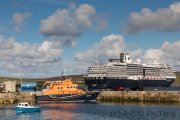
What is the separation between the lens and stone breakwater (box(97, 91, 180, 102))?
7669cm

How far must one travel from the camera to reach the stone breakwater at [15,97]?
8038cm

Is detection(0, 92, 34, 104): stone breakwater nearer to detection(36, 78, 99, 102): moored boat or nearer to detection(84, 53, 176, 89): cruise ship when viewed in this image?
detection(36, 78, 99, 102): moored boat

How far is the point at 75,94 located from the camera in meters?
84.9

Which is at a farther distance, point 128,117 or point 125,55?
point 125,55

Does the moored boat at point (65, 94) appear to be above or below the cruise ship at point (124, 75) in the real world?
below

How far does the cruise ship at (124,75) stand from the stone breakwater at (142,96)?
239 ft

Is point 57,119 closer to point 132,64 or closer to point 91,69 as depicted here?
point 91,69

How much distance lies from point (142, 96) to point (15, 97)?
32.2m

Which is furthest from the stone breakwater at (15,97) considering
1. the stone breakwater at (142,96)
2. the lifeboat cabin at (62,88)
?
the stone breakwater at (142,96)

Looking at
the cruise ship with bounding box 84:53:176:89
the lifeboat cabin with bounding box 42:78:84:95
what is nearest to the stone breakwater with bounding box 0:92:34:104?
the lifeboat cabin with bounding box 42:78:84:95

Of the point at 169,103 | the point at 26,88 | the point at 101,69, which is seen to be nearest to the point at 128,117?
the point at 169,103

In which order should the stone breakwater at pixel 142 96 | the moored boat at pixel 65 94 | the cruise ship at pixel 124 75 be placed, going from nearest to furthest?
the stone breakwater at pixel 142 96
the moored boat at pixel 65 94
the cruise ship at pixel 124 75

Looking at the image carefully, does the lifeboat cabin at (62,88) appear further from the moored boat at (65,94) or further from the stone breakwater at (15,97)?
the stone breakwater at (15,97)

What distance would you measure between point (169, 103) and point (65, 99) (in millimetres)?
26555
